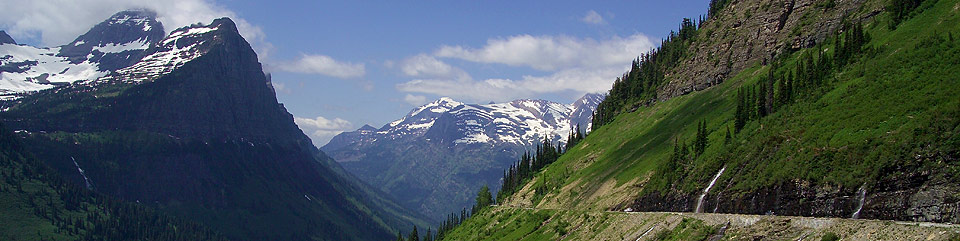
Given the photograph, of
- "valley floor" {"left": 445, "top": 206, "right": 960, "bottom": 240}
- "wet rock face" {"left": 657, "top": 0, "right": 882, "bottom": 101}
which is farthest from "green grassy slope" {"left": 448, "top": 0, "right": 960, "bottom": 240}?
"wet rock face" {"left": 657, "top": 0, "right": 882, "bottom": 101}

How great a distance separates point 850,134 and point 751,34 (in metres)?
107

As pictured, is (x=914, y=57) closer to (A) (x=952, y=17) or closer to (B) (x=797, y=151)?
(A) (x=952, y=17)

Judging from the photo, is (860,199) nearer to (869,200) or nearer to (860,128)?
(869,200)

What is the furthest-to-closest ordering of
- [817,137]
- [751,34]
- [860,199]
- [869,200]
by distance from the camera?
1. [751,34]
2. [817,137]
3. [860,199]
4. [869,200]

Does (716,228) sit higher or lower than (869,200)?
lower

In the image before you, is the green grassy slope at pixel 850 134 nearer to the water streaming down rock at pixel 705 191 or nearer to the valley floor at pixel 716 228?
the water streaming down rock at pixel 705 191

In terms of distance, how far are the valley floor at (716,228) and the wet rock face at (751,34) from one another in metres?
67.5

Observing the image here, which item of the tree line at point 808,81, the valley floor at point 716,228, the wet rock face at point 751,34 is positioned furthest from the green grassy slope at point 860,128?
the wet rock face at point 751,34

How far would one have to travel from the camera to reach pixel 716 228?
173 ft

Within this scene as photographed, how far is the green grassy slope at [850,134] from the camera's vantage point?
1932 inches

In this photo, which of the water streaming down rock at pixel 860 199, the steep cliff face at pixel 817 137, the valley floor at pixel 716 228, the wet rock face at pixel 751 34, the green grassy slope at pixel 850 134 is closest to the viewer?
the valley floor at pixel 716 228

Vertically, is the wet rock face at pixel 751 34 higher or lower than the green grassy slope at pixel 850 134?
higher

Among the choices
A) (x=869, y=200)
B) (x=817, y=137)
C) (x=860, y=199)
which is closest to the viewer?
(x=869, y=200)

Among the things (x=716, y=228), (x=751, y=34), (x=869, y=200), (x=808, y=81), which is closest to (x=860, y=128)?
(x=869, y=200)
